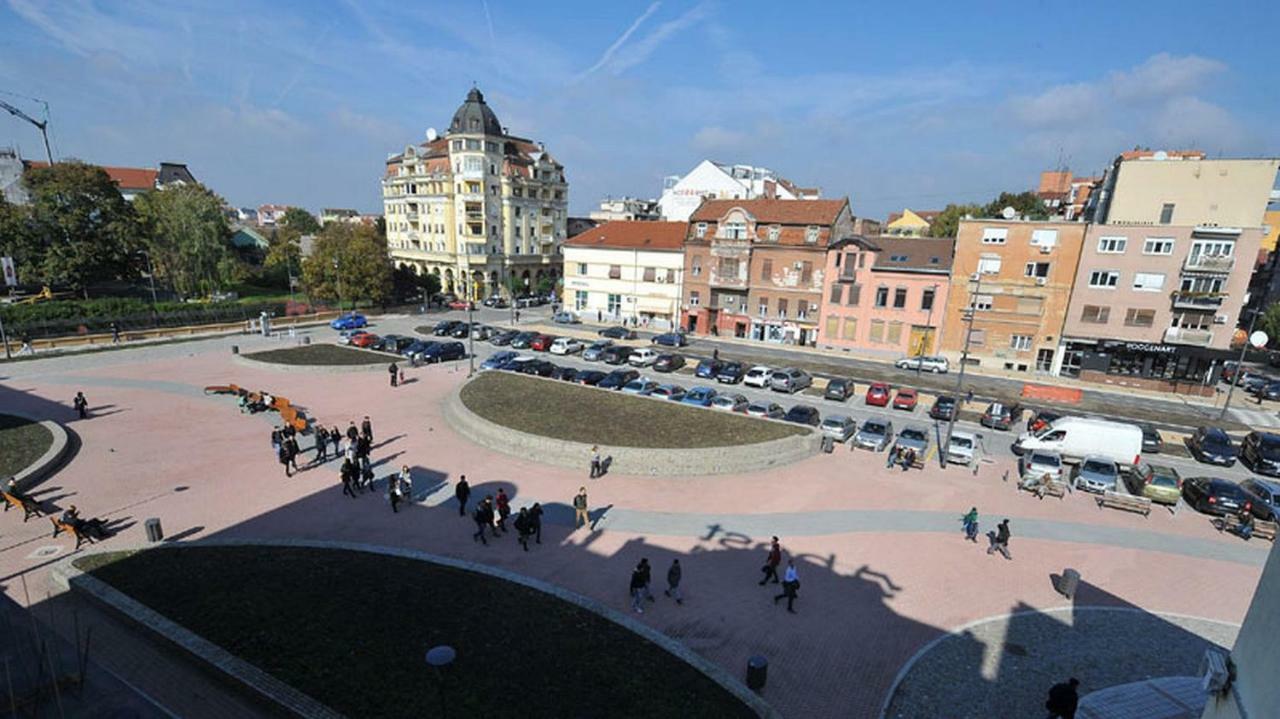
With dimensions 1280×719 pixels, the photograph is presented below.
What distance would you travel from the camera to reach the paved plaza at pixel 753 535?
13.9 m

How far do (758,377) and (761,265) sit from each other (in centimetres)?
1741

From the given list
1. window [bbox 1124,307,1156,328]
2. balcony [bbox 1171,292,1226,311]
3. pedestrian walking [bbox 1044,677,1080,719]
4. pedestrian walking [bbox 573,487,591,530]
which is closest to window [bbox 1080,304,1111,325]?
window [bbox 1124,307,1156,328]

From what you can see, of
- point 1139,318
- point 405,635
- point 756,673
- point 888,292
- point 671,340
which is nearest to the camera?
point 756,673

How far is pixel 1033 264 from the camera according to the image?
43438 millimetres

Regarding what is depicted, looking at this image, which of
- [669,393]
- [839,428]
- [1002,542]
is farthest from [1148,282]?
[669,393]

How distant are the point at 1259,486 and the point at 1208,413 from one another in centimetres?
1969

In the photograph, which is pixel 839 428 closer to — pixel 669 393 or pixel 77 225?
pixel 669 393

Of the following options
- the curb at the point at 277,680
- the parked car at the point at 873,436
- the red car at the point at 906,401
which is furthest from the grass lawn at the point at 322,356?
the red car at the point at 906,401

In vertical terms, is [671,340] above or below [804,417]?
above

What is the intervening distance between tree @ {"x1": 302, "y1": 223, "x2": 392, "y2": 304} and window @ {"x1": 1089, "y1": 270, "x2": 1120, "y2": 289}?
206 ft

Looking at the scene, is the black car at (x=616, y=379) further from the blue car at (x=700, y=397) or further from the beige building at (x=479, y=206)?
the beige building at (x=479, y=206)

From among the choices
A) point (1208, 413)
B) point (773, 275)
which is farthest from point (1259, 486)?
point (773, 275)

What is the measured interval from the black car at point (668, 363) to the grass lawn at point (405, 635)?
28.3 m

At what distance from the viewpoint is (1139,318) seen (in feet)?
136
